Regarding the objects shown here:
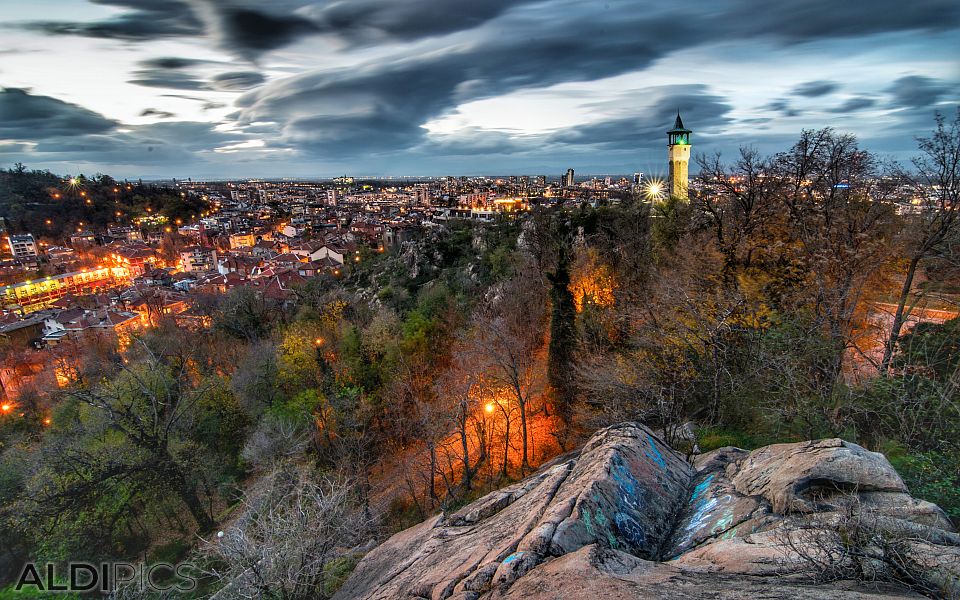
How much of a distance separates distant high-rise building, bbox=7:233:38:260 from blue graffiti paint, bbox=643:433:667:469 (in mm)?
118171

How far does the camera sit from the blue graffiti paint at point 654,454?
578cm

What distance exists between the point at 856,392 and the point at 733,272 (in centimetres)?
698

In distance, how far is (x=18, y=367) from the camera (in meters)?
38.4

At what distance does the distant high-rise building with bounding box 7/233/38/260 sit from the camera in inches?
3258

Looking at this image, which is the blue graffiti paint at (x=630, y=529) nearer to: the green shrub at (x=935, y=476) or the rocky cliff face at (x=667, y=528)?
the rocky cliff face at (x=667, y=528)

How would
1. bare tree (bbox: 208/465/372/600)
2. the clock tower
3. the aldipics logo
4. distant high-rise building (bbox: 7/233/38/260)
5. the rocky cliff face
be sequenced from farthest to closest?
distant high-rise building (bbox: 7/233/38/260)
the clock tower
the aldipics logo
bare tree (bbox: 208/465/372/600)
the rocky cliff face

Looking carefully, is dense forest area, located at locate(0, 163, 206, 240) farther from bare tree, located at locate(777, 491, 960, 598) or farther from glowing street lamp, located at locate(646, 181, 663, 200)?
bare tree, located at locate(777, 491, 960, 598)

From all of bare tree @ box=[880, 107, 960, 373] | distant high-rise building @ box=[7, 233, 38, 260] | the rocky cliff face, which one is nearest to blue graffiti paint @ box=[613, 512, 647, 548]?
the rocky cliff face

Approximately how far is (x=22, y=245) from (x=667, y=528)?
124206 millimetres

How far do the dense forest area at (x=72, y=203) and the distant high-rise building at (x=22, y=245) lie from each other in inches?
302

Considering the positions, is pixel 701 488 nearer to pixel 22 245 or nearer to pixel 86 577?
pixel 86 577

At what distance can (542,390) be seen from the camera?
2042cm

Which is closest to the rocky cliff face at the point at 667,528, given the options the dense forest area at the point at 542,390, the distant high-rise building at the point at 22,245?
the dense forest area at the point at 542,390

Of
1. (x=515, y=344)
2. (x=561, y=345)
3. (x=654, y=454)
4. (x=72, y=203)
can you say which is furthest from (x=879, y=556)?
(x=72, y=203)
